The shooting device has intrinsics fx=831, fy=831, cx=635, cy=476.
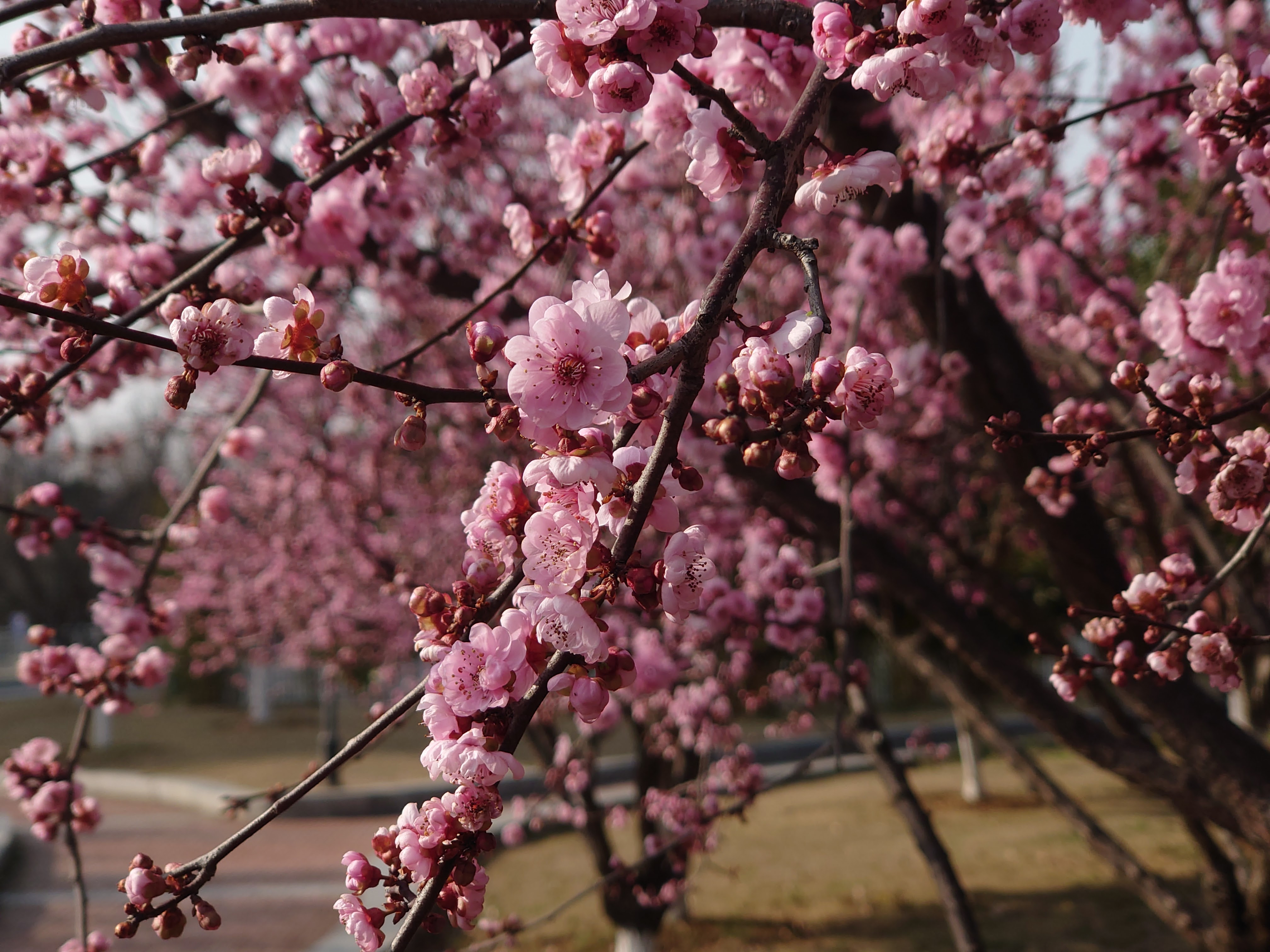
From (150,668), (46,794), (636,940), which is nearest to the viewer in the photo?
(46,794)

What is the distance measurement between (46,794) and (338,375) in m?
2.02

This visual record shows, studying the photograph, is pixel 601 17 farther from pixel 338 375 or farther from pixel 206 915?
pixel 206 915

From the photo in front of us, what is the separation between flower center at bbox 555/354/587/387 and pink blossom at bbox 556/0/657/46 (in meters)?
0.46

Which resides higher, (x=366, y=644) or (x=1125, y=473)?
(x=366, y=644)

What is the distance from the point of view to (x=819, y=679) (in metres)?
3.82

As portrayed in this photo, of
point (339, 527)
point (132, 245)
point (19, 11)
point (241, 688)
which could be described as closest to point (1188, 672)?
point (19, 11)

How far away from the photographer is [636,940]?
5.67 meters

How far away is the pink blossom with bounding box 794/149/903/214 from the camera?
1218 mm

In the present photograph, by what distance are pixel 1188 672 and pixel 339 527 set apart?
26.3 feet

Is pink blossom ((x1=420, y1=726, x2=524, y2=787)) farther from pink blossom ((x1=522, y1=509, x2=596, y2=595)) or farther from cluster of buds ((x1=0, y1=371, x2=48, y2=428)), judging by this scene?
cluster of buds ((x1=0, y1=371, x2=48, y2=428))

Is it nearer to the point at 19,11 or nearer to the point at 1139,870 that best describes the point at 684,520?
the point at 1139,870

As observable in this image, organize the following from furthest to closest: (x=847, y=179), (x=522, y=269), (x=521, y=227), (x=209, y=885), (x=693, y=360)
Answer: (x=209, y=885) → (x=521, y=227) → (x=522, y=269) → (x=847, y=179) → (x=693, y=360)

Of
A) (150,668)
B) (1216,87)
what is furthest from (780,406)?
(150,668)

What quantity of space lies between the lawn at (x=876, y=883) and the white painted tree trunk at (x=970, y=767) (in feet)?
0.72
